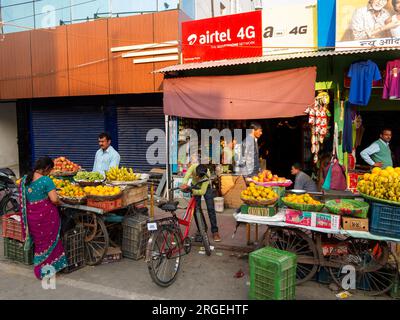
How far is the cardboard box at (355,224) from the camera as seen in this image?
4445 millimetres

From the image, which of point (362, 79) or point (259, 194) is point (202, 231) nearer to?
point (259, 194)

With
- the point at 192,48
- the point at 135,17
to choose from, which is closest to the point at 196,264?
Answer: the point at 192,48

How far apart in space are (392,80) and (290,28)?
2.56 metres

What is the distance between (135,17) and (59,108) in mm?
4228

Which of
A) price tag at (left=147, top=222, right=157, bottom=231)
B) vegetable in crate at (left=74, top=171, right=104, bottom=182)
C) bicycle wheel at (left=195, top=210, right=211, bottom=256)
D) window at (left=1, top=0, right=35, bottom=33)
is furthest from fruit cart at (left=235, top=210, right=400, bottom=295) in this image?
window at (left=1, top=0, right=35, bottom=33)

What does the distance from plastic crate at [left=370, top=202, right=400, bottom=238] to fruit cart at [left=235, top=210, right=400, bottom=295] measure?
10 centimetres

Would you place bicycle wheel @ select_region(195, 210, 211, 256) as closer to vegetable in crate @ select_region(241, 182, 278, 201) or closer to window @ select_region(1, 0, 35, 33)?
vegetable in crate @ select_region(241, 182, 278, 201)

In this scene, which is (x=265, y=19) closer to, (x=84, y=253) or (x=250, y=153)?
(x=250, y=153)

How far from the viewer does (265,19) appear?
862 cm

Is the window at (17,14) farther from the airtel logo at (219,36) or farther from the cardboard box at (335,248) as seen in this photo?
the cardboard box at (335,248)

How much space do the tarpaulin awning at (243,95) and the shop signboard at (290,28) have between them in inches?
36.9

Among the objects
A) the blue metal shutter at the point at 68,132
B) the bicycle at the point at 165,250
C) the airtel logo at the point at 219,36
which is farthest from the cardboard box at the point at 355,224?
the blue metal shutter at the point at 68,132

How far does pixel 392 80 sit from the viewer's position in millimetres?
7078

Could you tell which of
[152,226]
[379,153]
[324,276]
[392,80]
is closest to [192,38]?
[392,80]
